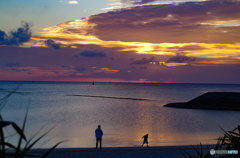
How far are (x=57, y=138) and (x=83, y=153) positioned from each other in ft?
54.0

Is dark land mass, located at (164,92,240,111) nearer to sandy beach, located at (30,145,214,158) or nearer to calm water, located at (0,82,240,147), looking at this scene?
calm water, located at (0,82,240,147)

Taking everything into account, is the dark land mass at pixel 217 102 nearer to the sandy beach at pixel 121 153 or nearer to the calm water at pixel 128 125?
the calm water at pixel 128 125

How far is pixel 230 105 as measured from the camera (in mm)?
76438

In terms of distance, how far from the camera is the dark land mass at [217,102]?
75.5 m

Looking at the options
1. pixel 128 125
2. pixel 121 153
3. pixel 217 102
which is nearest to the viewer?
pixel 121 153

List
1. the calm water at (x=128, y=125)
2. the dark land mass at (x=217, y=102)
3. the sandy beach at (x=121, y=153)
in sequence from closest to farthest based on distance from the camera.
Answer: the sandy beach at (x=121, y=153) < the calm water at (x=128, y=125) < the dark land mass at (x=217, y=102)

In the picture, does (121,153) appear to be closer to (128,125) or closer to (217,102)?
(128,125)

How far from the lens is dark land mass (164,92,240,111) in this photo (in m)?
75.5

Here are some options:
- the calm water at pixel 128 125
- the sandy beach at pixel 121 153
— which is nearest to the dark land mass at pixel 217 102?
the calm water at pixel 128 125

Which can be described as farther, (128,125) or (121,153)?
(128,125)

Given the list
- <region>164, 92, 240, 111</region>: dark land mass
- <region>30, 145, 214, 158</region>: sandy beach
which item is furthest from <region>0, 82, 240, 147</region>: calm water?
<region>164, 92, 240, 111</region>: dark land mass

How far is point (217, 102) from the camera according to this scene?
263ft

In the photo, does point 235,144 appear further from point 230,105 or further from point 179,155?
point 230,105

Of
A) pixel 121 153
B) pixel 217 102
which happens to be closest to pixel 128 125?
pixel 121 153
